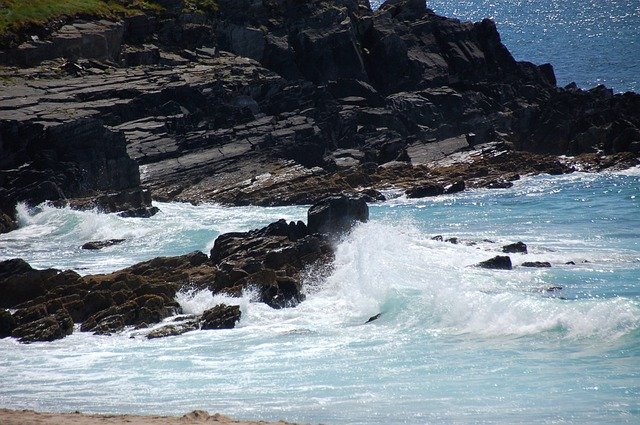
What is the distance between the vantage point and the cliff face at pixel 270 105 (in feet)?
165

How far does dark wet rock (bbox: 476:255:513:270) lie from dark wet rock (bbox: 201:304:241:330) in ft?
29.6

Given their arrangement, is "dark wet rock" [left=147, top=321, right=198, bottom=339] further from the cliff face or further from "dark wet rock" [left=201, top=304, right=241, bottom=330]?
the cliff face

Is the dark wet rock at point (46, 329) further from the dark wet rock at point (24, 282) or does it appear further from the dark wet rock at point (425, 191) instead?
the dark wet rock at point (425, 191)

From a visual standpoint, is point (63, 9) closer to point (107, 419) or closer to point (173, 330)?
point (173, 330)

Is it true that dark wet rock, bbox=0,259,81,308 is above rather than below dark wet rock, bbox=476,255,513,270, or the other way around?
above

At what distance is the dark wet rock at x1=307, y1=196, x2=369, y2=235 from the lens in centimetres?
3219

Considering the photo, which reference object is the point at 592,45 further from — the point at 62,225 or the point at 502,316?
the point at 502,316

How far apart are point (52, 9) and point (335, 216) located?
137 feet

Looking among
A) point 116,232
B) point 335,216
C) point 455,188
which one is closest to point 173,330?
point 335,216

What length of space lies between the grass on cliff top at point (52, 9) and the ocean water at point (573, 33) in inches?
1727

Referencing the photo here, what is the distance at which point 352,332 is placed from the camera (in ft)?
76.6

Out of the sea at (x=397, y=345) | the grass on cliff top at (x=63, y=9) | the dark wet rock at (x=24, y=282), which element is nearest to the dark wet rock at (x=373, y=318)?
the sea at (x=397, y=345)

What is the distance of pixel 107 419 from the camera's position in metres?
16.2

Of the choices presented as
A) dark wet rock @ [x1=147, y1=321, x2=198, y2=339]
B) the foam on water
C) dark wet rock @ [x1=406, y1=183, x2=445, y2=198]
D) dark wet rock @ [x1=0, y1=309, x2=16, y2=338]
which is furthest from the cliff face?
dark wet rock @ [x1=147, y1=321, x2=198, y2=339]
